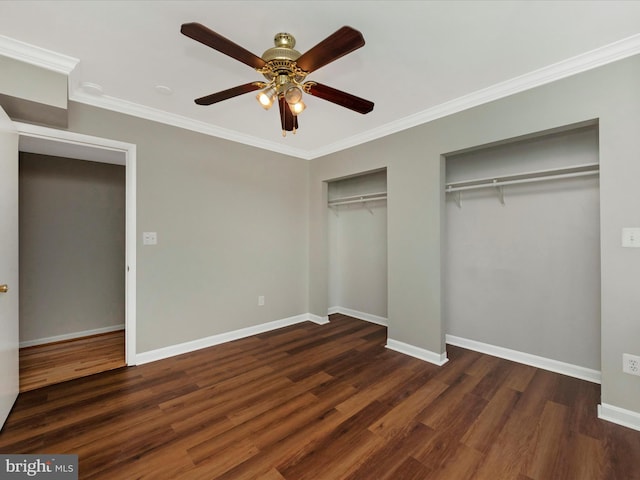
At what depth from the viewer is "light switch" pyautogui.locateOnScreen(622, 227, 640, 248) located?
6.06 ft

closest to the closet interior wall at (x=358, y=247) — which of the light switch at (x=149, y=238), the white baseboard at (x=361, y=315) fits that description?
the white baseboard at (x=361, y=315)

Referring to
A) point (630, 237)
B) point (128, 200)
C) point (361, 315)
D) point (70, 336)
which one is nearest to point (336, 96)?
point (630, 237)

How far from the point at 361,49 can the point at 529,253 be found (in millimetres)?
2439

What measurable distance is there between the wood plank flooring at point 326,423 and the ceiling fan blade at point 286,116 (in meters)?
2.11

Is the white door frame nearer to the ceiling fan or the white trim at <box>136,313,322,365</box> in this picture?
the white trim at <box>136,313,322,365</box>

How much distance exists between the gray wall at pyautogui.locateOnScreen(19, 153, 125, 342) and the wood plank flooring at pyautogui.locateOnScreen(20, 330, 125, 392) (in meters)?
0.27

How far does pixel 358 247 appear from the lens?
4.43 m

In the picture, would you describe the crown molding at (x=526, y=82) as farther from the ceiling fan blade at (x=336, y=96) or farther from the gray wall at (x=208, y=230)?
the gray wall at (x=208, y=230)

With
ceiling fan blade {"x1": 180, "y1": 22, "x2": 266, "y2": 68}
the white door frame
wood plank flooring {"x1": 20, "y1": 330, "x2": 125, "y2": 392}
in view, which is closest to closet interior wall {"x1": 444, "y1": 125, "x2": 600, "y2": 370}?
ceiling fan blade {"x1": 180, "y1": 22, "x2": 266, "y2": 68}

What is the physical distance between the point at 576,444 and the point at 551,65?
2566 millimetres

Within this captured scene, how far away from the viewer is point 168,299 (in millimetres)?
2971

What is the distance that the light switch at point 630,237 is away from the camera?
185cm

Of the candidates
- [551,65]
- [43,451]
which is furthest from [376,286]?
[43,451]

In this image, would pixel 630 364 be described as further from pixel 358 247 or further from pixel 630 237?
pixel 358 247
